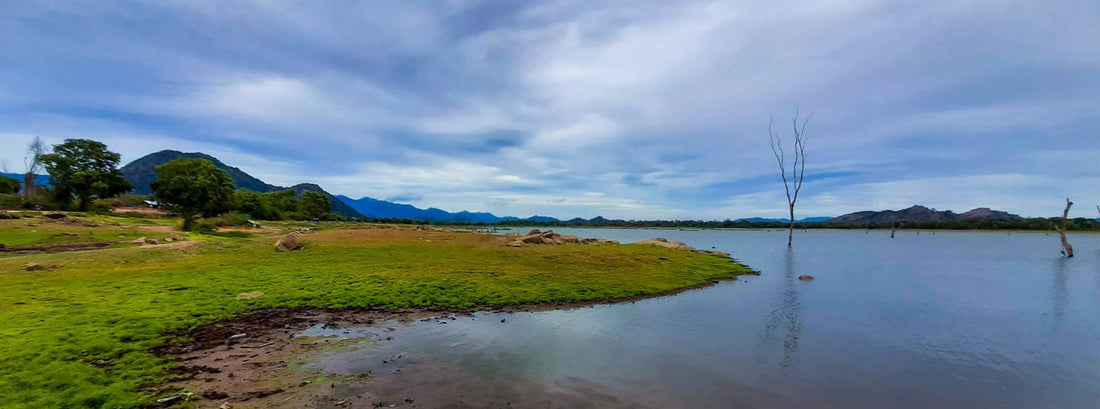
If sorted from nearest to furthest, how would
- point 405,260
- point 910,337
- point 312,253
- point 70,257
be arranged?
1. point 910,337
2. point 70,257
3. point 405,260
4. point 312,253

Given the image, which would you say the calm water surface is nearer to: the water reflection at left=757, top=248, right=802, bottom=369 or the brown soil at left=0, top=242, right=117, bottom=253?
the water reflection at left=757, top=248, right=802, bottom=369

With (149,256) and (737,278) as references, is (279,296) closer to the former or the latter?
(149,256)

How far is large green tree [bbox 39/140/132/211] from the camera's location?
55750 mm

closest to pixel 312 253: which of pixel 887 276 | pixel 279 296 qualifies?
pixel 279 296

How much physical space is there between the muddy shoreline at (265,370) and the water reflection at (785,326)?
683 cm

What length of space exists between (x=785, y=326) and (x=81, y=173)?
83.2m

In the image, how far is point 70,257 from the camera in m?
20.7

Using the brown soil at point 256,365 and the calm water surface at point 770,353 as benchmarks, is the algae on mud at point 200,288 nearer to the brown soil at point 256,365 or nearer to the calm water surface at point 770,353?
the brown soil at point 256,365

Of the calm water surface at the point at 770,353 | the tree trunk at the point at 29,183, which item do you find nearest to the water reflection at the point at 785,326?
the calm water surface at the point at 770,353

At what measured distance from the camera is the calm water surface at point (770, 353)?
27.5ft

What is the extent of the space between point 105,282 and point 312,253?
12194 millimetres

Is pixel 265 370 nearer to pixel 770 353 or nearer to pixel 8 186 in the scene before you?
pixel 770 353

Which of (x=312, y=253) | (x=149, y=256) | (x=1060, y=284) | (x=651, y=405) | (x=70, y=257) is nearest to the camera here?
(x=651, y=405)

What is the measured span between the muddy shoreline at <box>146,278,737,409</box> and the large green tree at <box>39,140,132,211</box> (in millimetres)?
68732
